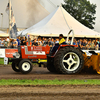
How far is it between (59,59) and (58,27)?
45.2 feet

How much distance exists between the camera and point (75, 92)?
4.68 m

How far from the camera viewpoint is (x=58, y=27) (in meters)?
21.4

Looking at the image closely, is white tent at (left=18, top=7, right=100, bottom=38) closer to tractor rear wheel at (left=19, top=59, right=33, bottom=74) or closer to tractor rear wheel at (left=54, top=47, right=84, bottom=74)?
tractor rear wheel at (left=19, top=59, right=33, bottom=74)

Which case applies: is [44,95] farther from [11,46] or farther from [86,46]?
[86,46]

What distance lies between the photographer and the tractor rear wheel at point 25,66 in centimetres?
834

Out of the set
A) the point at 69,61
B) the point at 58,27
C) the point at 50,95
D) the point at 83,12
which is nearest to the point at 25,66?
the point at 69,61

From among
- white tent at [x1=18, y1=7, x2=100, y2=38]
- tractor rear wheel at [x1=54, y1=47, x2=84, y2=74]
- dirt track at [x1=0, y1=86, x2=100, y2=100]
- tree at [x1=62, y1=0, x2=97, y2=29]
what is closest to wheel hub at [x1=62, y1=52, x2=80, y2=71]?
tractor rear wheel at [x1=54, y1=47, x2=84, y2=74]

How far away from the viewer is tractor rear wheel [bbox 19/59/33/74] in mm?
8344

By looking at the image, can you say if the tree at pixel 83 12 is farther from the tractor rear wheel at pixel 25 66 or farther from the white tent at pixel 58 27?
the tractor rear wheel at pixel 25 66

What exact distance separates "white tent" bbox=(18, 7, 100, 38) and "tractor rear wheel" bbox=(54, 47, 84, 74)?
1232 cm

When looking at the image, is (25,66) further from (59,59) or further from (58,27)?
(58,27)

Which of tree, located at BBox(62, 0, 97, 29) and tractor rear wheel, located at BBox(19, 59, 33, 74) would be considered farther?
tree, located at BBox(62, 0, 97, 29)

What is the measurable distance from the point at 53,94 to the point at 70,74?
11.6 feet

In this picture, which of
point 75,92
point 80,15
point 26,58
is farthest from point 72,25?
point 80,15
